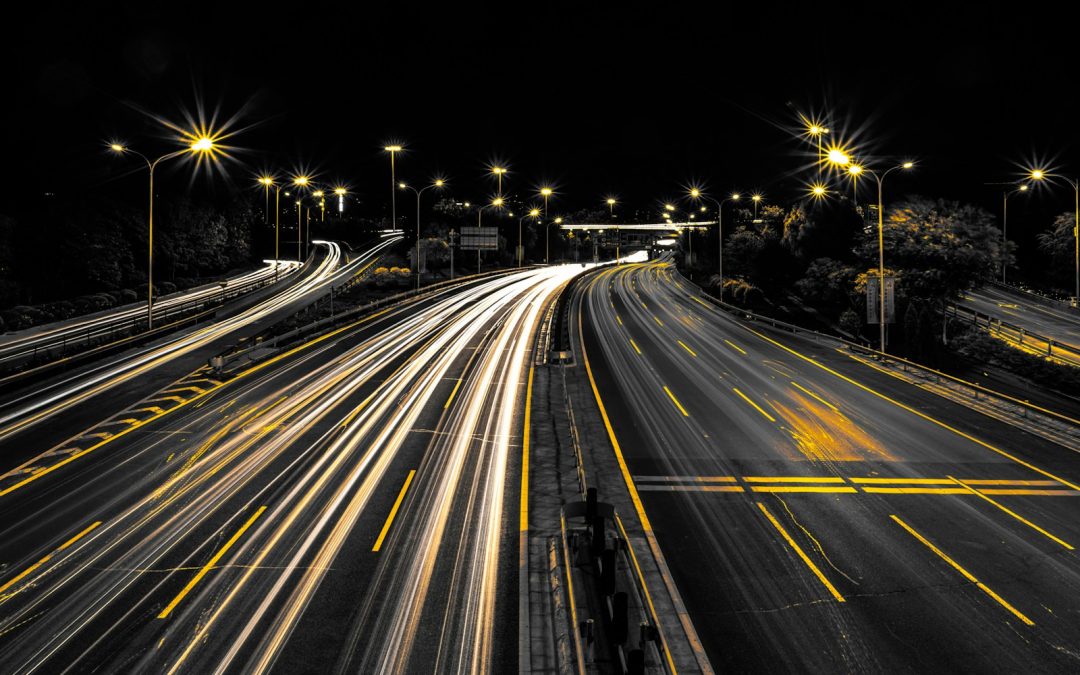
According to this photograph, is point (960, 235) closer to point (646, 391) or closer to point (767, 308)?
point (767, 308)

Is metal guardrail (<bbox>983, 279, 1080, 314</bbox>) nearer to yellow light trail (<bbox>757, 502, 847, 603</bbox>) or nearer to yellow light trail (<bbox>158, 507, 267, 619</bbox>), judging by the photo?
yellow light trail (<bbox>757, 502, 847, 603</bbox>)

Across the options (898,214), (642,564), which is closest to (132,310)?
(642,564)

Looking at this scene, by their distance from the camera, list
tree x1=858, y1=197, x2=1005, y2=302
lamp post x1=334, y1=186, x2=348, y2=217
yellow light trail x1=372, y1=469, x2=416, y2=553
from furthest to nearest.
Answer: lamp post x1=334, y1=186, x2=348, y2=217 < tree x1=858, y1=197, x2=1005, y2=302 < yellow light trail x1=372, y1=469, x2=416, y2=553

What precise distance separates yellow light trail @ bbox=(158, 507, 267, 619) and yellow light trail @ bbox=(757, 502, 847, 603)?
1081 cm

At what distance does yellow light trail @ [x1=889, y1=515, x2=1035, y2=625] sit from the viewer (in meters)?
10.0

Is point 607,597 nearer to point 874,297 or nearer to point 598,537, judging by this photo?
point 598,537

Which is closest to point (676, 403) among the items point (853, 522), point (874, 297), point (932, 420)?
point (932, 420)

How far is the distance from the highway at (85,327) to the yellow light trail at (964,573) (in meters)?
39.3

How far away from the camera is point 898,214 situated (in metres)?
47.7

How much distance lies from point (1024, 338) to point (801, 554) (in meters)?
39.4

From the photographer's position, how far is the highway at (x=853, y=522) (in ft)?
30.4

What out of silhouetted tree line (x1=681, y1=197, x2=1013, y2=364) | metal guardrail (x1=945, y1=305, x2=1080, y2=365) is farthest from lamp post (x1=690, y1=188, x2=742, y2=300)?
metal guardrail (x1=945, y1=305, x2=1080, y2=365)

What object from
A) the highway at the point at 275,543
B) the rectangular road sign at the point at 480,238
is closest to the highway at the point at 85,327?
the highway at the point at 275,543

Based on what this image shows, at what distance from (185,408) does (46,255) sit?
40.3m
